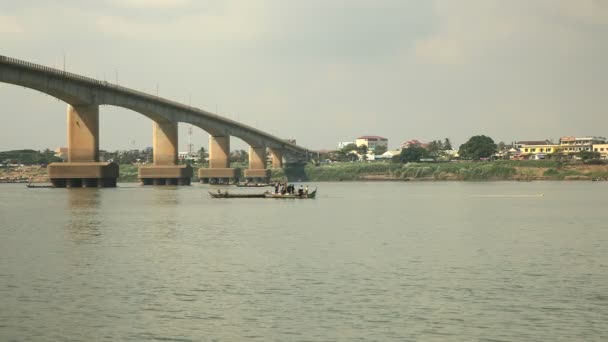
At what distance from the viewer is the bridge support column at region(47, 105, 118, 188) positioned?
109 m

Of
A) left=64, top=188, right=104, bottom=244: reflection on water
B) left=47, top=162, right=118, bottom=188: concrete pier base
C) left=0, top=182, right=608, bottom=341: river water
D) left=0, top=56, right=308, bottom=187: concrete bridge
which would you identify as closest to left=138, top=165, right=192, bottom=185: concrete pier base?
left=0, top=56, right=308, bottom=187: concrete bridge

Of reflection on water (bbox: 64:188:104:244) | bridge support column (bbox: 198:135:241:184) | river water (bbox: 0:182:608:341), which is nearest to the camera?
river water (bbox: 0:182:608:341)

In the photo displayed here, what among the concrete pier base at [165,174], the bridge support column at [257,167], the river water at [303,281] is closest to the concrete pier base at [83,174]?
the concrete pier base at [165,174]

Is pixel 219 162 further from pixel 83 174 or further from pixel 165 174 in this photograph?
pixel 83 174

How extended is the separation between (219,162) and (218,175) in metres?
2.97

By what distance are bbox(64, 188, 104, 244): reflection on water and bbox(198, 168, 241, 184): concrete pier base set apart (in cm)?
7535

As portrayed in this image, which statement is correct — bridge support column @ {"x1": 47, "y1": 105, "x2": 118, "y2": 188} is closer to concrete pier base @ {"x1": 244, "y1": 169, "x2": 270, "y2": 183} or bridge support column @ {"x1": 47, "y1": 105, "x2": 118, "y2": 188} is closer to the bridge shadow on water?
the bridge shadow on water

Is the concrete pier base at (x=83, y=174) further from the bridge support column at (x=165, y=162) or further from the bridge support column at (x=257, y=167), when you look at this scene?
the bridge support column at (x=257, y=167)

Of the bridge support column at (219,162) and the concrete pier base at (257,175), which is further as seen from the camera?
the concrete pier base at (257,175)

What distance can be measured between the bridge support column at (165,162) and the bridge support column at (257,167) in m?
51.4

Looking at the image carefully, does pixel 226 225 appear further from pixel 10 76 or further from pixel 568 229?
pixel 10 76

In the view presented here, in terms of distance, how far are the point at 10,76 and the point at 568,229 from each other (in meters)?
60.1

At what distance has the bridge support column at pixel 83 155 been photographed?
357 feet

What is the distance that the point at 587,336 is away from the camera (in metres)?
21.2
